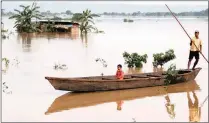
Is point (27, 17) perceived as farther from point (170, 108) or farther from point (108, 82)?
point (170, 108)

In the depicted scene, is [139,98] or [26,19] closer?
[139,98]

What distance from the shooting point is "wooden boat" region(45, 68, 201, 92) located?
1038cm

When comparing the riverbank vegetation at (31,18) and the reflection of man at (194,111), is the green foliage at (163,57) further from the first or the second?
the riverbank vegetation at (31,18)

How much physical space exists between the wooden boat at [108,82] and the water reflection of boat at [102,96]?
128 mm

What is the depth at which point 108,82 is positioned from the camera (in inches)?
428

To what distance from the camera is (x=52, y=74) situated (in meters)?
14.0

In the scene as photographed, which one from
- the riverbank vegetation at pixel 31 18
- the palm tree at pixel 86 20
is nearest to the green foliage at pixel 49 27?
the riverbank vegetation at pixel 31 18

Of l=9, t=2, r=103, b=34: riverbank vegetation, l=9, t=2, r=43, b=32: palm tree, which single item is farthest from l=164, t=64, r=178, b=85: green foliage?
l=9, t=2, r=43, b=32: palm tree

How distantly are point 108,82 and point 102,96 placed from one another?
391 mm

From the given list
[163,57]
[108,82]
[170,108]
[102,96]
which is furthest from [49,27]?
[170,108]

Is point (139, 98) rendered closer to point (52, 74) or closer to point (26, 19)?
point (52, 74)

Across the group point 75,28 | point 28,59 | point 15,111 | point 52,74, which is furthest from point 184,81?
point 75,28

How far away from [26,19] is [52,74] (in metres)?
18.5

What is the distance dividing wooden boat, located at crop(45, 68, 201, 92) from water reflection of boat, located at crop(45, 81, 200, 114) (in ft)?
0.42
